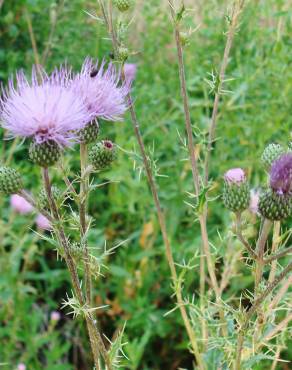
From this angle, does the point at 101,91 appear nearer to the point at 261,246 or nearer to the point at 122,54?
the point at 122,54

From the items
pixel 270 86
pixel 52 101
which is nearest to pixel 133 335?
pixel 270 86

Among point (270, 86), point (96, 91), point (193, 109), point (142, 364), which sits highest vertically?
point (96, 91)

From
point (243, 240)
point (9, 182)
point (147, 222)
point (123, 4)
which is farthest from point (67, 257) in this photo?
point (147, 222)

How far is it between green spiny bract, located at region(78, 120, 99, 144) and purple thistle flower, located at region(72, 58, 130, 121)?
0.11 feet

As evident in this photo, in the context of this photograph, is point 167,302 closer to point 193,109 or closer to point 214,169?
→ point 214,169

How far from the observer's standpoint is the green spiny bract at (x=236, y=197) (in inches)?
65.9

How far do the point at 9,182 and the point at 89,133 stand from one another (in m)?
0.27

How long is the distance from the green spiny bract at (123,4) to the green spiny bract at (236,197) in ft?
2.52

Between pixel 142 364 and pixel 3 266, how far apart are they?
3.22 feet

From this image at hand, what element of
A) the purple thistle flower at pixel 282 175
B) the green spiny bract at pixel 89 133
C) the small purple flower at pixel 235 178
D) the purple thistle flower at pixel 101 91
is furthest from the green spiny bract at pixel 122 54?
the purple thistle flower at pixel 282 175

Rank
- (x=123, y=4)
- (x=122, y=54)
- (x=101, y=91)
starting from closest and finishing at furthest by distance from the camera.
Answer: (x=101, y=91) → (x=122, y=54) → (x=123, y=4)

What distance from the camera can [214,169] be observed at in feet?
11.6

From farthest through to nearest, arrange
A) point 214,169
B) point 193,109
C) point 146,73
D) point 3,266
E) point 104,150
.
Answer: point 146,73, point 193,109, point 214,169, point 3,266, point 104,150

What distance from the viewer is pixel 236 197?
5.51 ft
